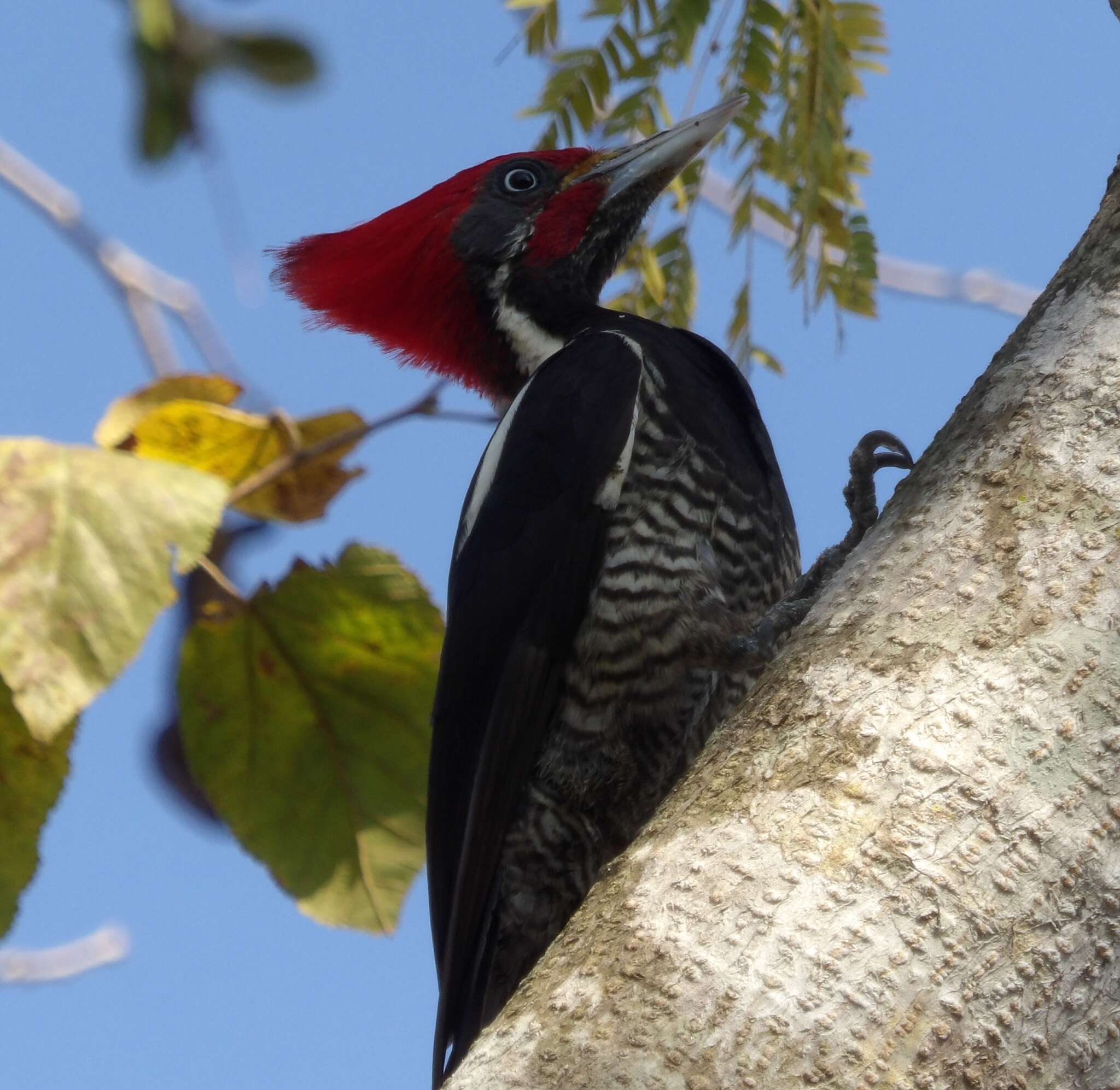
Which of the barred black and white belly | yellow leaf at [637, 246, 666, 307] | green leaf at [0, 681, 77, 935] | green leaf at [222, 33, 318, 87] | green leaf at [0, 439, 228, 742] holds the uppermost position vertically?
green leaf at [222, 33, 318, 87]

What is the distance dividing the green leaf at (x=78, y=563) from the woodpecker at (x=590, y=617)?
1154 mm

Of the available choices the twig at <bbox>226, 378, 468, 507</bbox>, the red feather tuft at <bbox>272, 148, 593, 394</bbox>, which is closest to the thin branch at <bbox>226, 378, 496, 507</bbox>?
the twig at <bbox>226, 378, 468, 507</bbox>

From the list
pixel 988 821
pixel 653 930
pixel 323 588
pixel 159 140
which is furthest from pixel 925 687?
pixel 159 140

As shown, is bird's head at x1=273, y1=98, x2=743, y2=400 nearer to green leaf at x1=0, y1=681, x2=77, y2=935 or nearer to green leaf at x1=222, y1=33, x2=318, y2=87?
green leaf at x1=222, y1=33, x2=318, y2=87

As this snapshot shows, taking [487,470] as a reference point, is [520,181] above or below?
above

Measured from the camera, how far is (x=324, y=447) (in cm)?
273

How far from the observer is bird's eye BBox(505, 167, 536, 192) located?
3.99 meters

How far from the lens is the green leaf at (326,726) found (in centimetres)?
263

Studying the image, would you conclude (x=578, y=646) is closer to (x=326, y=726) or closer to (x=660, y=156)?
(x=326, y=726)

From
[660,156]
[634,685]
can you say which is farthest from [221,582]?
[660,156]

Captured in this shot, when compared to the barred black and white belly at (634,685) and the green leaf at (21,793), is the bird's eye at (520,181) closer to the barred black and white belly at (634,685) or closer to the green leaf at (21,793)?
the barred black and white belly at (634,685)

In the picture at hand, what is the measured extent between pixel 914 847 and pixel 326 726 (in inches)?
58.9

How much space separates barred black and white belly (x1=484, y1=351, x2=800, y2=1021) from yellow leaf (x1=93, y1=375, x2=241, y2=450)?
2.77 feet

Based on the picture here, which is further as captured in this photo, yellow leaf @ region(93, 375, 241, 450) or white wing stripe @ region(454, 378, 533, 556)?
white wing stripe @ region(454, 378, 533, 556)
